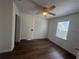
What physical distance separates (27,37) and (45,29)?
1.91 meters

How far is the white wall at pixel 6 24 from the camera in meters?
3.13

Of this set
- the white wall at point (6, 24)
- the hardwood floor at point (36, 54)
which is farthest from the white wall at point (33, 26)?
the white wall at point (6, 24)

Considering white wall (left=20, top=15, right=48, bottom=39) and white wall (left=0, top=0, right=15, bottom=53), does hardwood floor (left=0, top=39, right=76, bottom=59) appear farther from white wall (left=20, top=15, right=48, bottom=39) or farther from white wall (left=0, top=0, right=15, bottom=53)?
white wall (left=20, top=15, right=48, bottom=39)

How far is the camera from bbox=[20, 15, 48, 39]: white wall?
6.04m

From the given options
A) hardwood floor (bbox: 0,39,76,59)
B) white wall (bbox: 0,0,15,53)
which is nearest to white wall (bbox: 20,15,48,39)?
hardwood floor (bbox: 0,39,76,59)

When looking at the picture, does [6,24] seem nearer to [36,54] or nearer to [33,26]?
[36,54]

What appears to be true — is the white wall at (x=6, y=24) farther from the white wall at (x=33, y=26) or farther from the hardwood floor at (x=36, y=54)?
the white wall at (x=33, y=26)

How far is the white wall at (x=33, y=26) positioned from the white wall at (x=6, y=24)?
2634 millimetres

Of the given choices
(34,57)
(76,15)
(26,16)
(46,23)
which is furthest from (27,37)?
(76,15)

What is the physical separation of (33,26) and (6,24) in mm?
3302

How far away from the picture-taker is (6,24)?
3.24m

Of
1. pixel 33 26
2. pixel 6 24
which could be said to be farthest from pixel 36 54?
pixel 33 26

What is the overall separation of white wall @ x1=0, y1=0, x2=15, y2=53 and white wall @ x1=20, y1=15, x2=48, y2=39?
8.64ft

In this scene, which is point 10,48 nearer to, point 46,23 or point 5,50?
point 5,50
